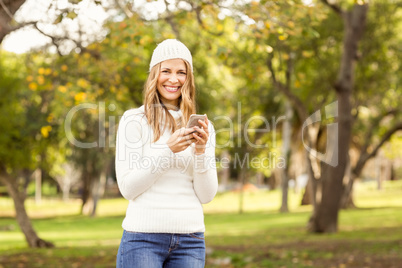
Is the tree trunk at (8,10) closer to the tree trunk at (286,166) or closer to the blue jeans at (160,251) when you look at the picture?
the blue jeans at (160,251)

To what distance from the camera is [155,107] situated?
312 centimetres

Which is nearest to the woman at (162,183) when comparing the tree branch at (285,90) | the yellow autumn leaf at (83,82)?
the yellow autumn leaf at (83,82)

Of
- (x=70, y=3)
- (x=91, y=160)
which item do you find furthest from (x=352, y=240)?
(x=91, y=160)

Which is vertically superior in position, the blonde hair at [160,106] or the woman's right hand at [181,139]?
the blonde hair at [160,106]

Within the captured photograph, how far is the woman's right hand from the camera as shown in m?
2.84

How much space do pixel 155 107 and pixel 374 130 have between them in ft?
69.8

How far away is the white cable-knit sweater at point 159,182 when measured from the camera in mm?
2951

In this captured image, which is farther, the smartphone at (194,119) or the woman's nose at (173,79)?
the woman's nose at (173,79)


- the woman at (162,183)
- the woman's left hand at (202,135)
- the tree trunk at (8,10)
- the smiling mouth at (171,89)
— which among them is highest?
the tree trunk at (8,10)

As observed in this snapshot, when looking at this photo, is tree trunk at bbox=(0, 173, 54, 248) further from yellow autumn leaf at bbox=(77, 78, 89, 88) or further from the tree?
yellow autumn leaf at bbox=(77, 78, 89, 88)

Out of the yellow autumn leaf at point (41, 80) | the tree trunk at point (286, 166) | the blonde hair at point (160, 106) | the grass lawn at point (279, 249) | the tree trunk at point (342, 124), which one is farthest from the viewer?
the tree trunk at point (286, 166)

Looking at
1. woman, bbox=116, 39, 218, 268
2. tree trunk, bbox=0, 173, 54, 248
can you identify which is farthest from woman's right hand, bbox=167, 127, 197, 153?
tree trunk, bbox=0, 173, 54, 248

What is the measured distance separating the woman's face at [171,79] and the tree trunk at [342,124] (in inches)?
470

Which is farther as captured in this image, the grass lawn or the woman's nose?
the grass lawn
